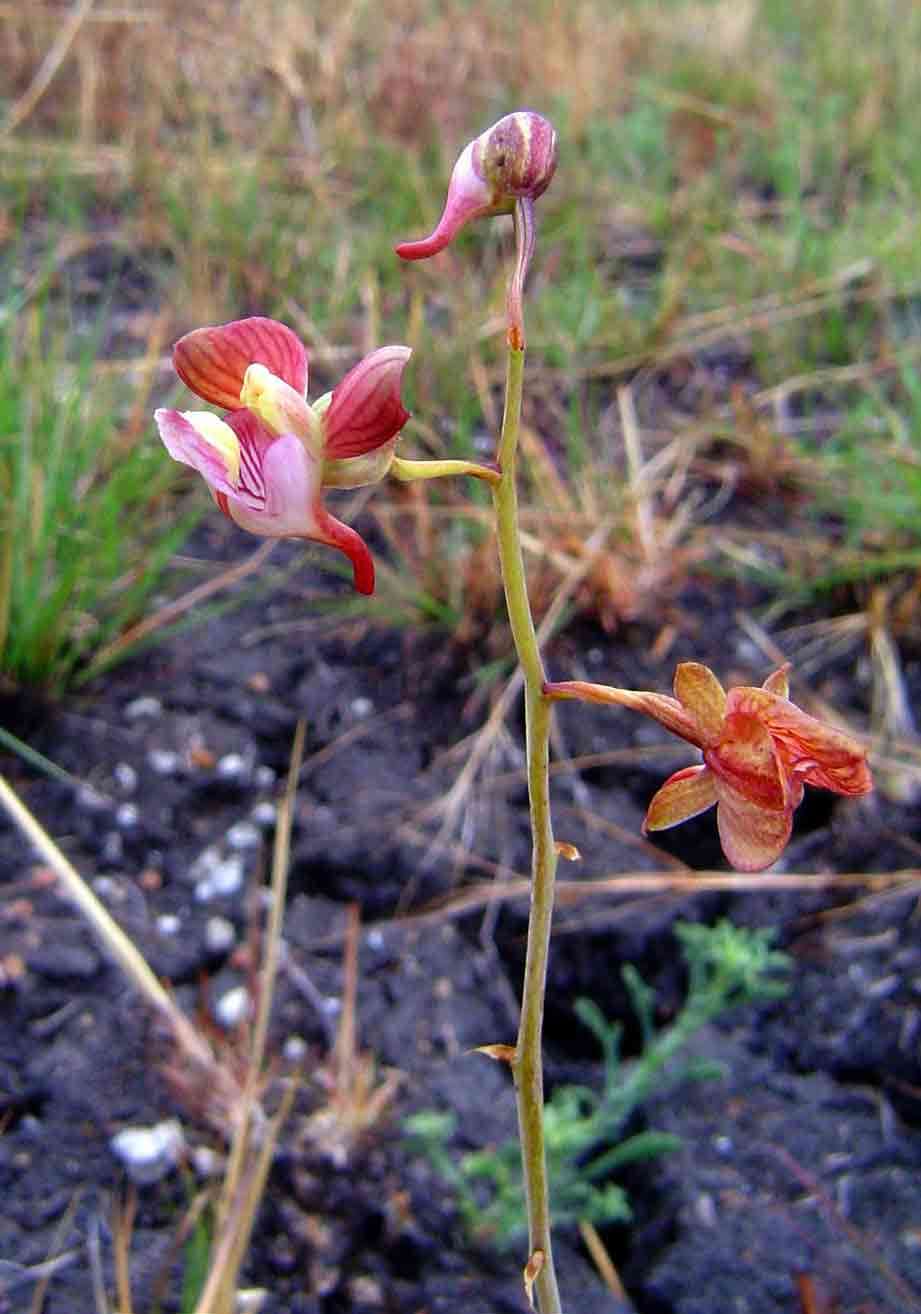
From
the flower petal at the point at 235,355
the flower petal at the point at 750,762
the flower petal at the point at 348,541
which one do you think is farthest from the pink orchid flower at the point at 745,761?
the flower petal at the point at 235,355

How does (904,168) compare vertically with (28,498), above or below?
above

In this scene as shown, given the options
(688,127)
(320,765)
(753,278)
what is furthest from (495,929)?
(688,127)

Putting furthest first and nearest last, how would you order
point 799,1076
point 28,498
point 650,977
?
1. point 28,498
2. point 650,977
3. point 799,1076

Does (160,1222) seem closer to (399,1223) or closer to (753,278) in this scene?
(399,1223)

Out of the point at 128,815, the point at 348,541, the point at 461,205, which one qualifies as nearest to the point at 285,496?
the point at 348,541

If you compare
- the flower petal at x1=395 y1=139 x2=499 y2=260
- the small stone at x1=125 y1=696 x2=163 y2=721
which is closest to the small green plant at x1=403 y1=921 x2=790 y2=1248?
the small stone at x1=125 y1=696 x2=163 y2=721

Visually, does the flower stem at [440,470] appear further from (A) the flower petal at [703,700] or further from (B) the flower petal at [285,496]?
(A) the flower petal at [703,700]

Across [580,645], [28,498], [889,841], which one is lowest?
[889,841]

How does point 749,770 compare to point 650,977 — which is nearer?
point 749,770

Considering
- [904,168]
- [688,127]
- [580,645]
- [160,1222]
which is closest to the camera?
[160,1222]

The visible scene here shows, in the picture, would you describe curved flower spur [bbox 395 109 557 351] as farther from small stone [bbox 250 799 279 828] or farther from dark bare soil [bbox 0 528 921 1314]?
small stone [bbox 250 799 279 828]
